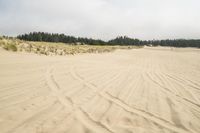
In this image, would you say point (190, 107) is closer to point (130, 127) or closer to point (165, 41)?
point (130, 127)

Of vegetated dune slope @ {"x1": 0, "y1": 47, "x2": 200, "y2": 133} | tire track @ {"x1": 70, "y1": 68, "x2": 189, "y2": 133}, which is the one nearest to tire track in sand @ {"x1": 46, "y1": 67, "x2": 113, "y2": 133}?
vegetated dune slope @ {"x1": 0, "y1": 47, "x2": 200, "y2": 133}

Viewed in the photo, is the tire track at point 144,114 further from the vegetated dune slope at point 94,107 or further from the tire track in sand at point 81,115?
the tire track in sand at point 81,115

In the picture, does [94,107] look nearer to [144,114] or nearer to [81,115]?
[81,115]

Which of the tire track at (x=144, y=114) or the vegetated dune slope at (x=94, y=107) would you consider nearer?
the vegetated dune slope at (x=94, y=107)

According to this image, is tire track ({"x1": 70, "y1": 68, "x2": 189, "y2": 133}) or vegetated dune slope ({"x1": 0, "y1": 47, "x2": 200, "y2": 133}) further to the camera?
tire track ({"x1": 70, "y1": 68, "x2": 189, "y2": 133})

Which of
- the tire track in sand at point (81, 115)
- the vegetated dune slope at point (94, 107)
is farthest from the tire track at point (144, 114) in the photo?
the tire track in sand at point (81, 115)

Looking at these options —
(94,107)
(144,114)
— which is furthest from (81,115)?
(144,114)

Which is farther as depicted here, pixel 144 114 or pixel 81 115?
pixel 144 114

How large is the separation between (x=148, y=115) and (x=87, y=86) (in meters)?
3.00

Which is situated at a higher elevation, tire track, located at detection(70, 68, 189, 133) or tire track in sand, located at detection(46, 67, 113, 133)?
tire track in sand, located at detection(46, 67, 113, 133)

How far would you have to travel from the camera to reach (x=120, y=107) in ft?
18.6

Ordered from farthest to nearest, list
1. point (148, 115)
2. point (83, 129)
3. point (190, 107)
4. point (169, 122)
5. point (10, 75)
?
point (10, 75), point (190, 107), point (148, 115), point (169, 122), point (83, 129)

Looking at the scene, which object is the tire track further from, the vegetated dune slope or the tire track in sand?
the tire track in sand

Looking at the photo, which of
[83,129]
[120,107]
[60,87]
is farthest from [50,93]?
[83,129]
